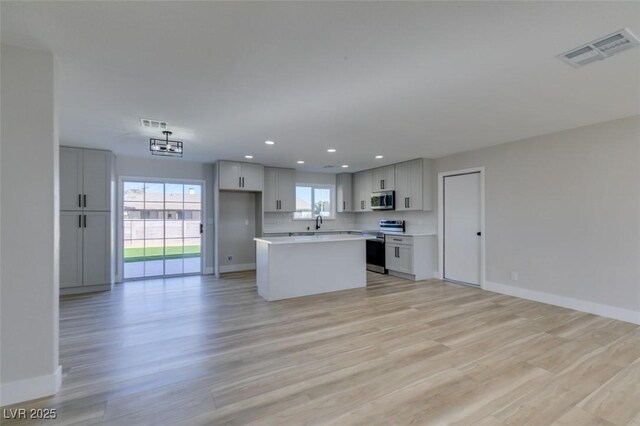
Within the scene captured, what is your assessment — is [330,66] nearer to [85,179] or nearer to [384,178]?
[384,178]

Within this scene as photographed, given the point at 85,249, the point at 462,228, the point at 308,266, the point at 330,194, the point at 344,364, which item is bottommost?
the point at 344,364

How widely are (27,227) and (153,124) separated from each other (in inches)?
84.4

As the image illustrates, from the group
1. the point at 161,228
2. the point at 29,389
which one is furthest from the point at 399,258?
the point at 29,389

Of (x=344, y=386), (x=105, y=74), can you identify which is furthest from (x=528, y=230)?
(x=105, y=74)

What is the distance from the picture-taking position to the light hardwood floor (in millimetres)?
1978

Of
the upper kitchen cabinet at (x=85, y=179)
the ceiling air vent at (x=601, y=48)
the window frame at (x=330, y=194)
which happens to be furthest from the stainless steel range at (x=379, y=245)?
the upper kitchen cabinet at (x=85, y=179)

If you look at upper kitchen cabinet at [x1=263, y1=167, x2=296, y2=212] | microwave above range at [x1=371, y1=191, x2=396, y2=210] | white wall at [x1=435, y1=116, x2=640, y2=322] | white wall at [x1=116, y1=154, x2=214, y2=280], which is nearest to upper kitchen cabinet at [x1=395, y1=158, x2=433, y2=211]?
microwave above range at [x1=371, y1=191, x2=396, y2=210]

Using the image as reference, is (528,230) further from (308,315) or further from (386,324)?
(308,315)

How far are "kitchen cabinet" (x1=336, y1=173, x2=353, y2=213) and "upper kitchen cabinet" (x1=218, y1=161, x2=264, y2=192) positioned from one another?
2440 mm

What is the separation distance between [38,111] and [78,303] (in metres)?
3.54

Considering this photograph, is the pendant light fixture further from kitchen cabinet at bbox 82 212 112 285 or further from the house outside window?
the house outside window

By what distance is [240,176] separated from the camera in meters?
6.45

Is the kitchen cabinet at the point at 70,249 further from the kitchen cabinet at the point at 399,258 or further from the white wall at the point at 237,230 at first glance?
the kitchen cabinet at the point at 399,258

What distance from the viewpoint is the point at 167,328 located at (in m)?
3.46
